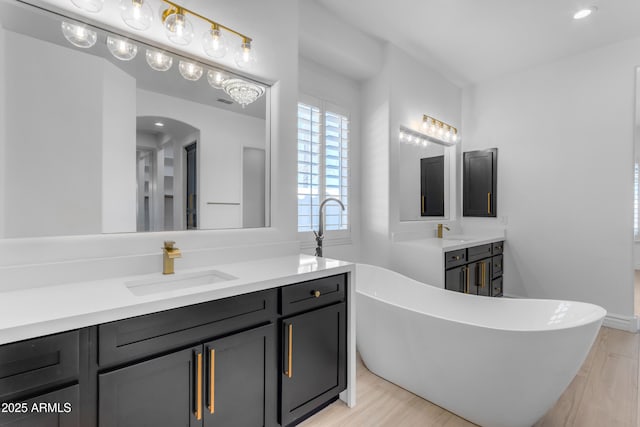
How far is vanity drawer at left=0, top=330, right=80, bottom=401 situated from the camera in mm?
834

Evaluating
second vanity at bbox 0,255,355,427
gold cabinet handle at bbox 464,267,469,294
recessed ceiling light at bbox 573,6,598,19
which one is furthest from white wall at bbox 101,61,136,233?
recessed ceiling light at bbox 573,6,598,19

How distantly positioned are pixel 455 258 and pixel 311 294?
5.78ft

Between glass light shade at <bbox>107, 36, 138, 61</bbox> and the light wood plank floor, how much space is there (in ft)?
6.96

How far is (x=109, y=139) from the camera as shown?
4.80 ft

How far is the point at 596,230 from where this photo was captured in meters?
3.03

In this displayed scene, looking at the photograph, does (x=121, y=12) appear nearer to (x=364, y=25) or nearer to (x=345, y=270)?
(x=345, y=270)

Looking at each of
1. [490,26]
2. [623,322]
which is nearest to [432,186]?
[490,26]

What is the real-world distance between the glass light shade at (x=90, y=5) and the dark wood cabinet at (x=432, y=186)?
3013mm

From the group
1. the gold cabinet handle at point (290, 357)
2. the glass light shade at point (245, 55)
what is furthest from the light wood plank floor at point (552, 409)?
the glass light shade at point (245, 55)

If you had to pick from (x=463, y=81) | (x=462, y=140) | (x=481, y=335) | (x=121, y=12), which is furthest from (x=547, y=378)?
(x=463, y=81)

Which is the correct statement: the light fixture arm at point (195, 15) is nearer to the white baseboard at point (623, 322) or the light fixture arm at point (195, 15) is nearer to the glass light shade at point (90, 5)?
the glass light shade at point (90, 5)

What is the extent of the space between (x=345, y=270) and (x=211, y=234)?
0.81 meters

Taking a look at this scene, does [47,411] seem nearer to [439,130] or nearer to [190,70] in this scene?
[190,70]

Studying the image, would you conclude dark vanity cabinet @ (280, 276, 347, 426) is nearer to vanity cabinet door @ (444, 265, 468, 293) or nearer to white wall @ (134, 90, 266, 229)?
white wall @ (134, 90, 266, 229)
